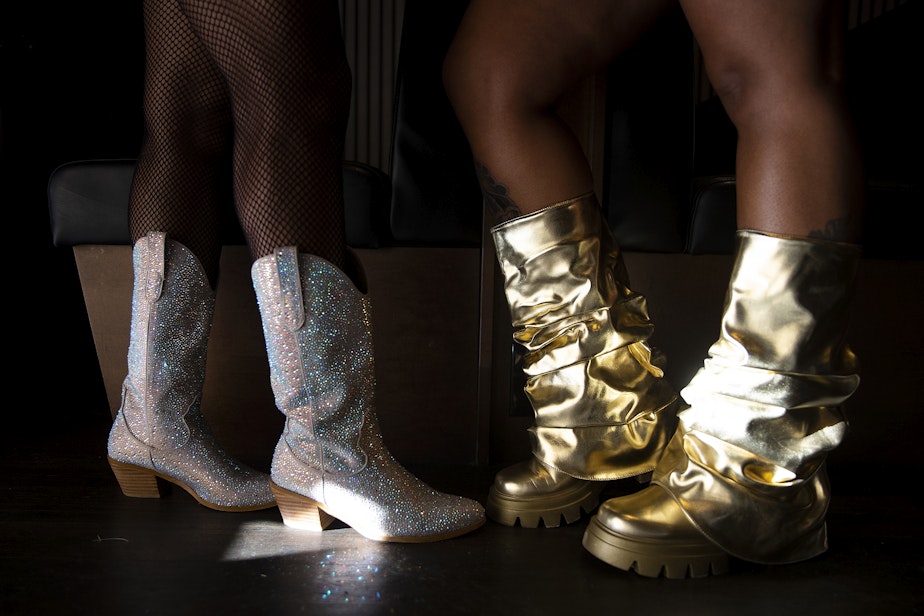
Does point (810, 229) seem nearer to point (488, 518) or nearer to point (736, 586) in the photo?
point (736, 586)

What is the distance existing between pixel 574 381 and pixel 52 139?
1.93m

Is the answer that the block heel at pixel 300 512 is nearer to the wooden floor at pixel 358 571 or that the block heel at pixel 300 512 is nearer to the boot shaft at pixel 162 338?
the wooden floor at pixel 358 571

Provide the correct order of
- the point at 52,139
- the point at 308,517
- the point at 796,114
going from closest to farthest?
the point at 796,114
the point at 308,517
the point at 52,139

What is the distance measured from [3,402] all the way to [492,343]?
3.82ft

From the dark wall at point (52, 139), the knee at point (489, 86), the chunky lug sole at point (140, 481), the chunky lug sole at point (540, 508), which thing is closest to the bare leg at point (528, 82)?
the knee at point (489, 86)

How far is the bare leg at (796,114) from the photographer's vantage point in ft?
2.26

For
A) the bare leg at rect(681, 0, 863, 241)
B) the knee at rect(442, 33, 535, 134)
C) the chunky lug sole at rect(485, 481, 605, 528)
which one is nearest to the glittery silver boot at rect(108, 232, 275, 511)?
the chunky lug sole at rect(485, 481, 605, 528)

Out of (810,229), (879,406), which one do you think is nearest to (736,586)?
(810,229)

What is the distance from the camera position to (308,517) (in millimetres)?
823

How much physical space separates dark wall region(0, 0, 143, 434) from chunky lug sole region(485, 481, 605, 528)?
3.82ft

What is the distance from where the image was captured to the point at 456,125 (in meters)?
1.17

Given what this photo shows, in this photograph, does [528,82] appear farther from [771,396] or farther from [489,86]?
[771,396]

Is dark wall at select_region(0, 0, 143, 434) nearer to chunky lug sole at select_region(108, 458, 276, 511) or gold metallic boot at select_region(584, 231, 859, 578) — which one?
chunky lug sole at select_region(108, 458, 276, 511)

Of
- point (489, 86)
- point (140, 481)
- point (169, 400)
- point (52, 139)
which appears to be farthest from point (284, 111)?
point (52, 139)
